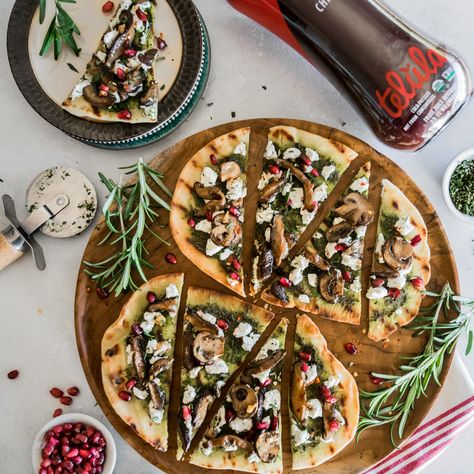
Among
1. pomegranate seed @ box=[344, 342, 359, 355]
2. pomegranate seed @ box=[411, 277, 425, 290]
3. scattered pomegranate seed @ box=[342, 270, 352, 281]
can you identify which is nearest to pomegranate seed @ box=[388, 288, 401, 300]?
pomegranate seed @ box=[411, 277, 425, 290]

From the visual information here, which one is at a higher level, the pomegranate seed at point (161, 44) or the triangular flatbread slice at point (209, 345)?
the pomegranate seed at point (161, 44)

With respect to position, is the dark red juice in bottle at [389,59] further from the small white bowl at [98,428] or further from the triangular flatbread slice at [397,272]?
the small white bowl at [98,428]

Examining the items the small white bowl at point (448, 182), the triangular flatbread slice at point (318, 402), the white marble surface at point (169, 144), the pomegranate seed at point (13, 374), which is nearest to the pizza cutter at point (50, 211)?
the white marble surface at point (169, 144)

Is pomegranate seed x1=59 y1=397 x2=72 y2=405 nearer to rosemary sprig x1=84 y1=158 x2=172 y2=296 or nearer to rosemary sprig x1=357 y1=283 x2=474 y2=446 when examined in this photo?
rosemary sprig x1=84 y1=158 x2=172 y2=296

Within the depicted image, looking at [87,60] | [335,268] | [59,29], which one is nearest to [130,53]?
[87,60]

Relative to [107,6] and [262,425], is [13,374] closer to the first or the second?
[262,425]

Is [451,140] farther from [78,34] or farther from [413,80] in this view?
[78,34]
